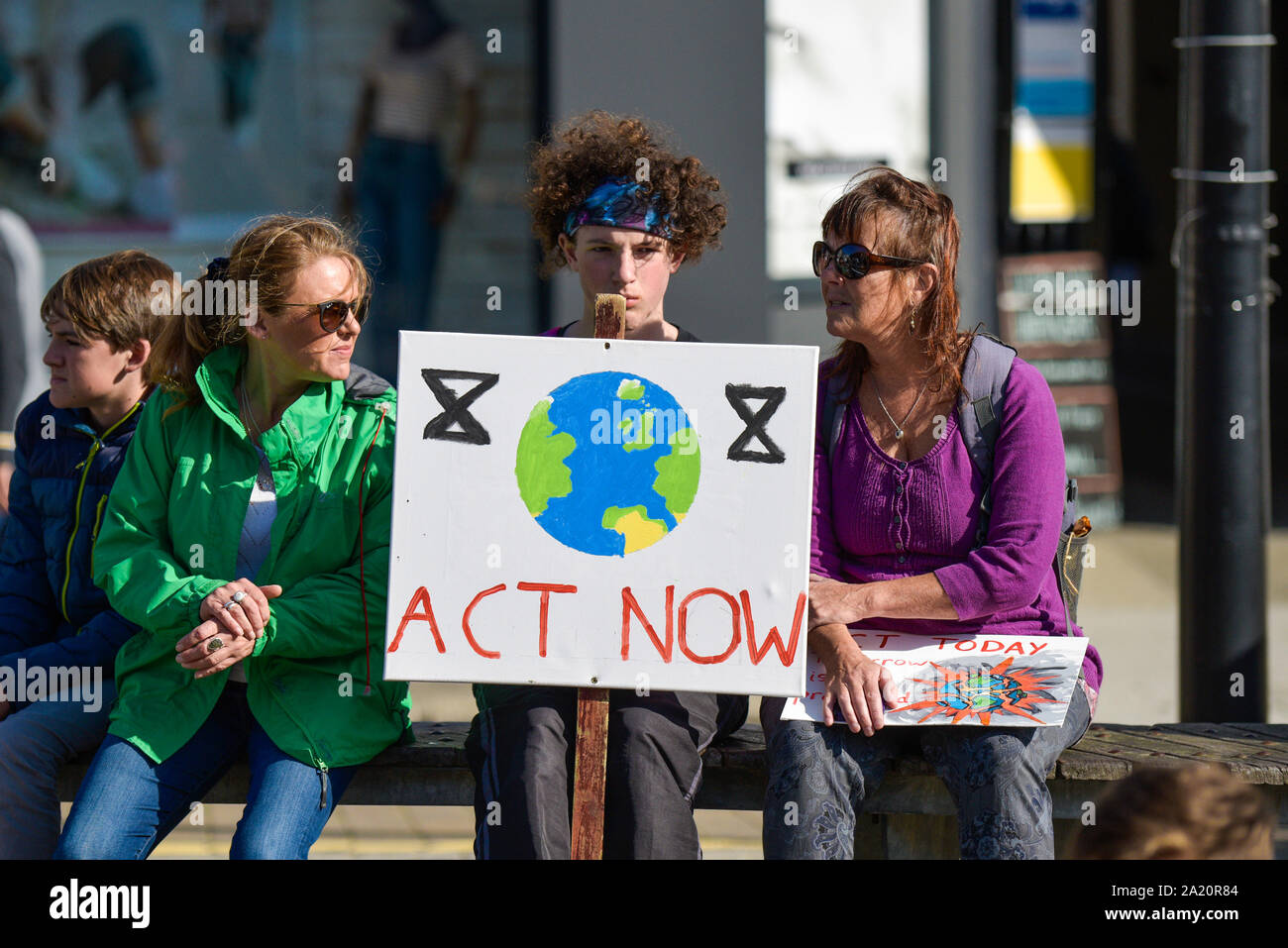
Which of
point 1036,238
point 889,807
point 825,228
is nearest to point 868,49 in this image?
point 1036,238

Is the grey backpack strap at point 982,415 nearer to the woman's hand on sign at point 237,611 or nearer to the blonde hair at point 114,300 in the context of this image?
the woman's hand on sign at point 237,611

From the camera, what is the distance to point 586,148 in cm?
359

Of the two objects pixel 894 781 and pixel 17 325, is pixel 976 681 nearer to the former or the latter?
pixel 894 781

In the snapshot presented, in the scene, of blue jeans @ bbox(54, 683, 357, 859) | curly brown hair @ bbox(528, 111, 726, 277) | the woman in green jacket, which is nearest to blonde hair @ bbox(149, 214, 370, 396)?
the woman in green jacket

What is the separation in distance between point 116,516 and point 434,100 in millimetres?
5030

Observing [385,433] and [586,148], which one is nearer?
[385,433]

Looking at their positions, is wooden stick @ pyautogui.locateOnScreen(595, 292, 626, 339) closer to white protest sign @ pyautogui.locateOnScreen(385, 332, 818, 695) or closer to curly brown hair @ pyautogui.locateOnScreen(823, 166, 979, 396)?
white protest sign @ pyautogui.locateOnScreen(385, 332, 818, 695)

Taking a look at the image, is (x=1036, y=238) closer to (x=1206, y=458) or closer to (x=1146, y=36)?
(x=1206, y=458)

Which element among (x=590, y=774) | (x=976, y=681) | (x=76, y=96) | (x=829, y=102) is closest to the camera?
(x=590, y=774)

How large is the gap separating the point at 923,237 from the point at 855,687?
0.89 meters

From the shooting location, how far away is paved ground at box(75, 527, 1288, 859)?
4754 mm

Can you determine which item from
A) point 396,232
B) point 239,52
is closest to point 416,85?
point 396,232

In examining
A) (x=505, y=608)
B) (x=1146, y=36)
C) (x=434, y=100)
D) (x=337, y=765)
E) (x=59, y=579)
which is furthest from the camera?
(x=1146, y=36)

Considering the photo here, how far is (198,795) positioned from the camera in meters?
3.23
